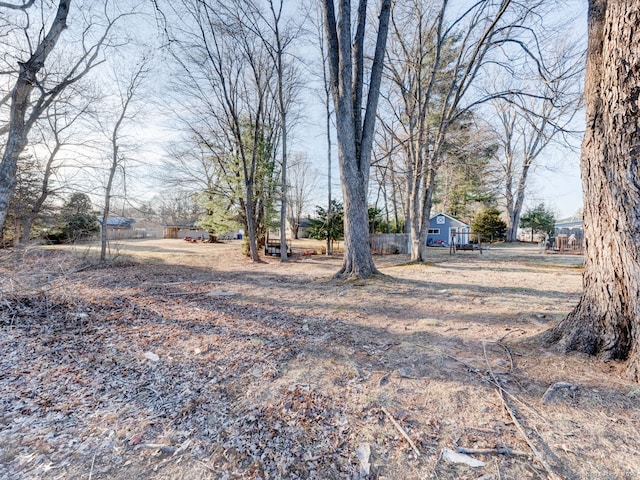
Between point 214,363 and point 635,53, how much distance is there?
4.58m

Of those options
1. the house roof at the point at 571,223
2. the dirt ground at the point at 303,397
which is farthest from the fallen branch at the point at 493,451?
the house roof at the point at 571,223

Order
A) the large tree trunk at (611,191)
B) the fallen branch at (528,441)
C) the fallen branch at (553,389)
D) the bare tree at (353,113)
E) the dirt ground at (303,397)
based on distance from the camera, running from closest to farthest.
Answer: the fallen branch at (528,441) → the dirt ground at (303,397) → the fallen branch at (553,389) → the large tree trunk at (611,191) → the bare tree at (353,113)

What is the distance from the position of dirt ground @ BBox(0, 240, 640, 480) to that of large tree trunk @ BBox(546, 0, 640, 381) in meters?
0.28

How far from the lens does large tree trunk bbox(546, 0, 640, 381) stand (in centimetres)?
207

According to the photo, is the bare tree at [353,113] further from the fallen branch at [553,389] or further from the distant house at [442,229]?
the distant house at [442,229]

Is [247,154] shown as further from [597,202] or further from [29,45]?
[597,202]

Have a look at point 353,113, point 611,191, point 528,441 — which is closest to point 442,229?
point 353,113

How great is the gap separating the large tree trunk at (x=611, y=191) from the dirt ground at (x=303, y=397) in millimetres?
280

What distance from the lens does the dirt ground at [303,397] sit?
1467 millimetres

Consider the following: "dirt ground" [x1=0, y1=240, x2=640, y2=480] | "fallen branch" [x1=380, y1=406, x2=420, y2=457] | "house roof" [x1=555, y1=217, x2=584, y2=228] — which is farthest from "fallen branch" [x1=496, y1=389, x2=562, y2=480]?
"house roof" [x1=555, y1=217, x2=584, y2=228]


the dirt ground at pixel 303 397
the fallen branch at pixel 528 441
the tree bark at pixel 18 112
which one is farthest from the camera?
the tree bark at pixel 18 112

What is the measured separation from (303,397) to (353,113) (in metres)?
6.41

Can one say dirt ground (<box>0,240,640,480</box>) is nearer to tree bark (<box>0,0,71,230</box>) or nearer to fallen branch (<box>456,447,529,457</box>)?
fallen branch (<box>456,447,529,457</box>)

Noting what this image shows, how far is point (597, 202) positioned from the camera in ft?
7.77
